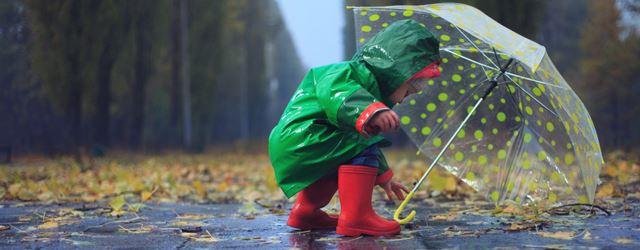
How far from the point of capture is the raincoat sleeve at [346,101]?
112 inches

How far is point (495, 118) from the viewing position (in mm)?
3943

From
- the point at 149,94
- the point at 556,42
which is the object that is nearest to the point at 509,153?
the point at 149,94

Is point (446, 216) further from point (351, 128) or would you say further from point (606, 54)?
point (606, 54)

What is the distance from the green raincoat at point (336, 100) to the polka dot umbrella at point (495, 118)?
35 cm

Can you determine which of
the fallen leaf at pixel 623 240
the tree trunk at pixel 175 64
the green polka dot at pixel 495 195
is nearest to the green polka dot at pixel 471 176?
the green polka dot at pixel 495 195

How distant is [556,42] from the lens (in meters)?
34.8

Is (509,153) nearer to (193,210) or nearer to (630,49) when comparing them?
(193,210)

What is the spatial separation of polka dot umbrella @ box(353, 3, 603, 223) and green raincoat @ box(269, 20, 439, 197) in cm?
35

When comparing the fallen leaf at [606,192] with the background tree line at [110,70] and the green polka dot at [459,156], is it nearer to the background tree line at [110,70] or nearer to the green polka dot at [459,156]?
the green polka dot at [459,156]

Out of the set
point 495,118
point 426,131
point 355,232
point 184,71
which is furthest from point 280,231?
point 184,71

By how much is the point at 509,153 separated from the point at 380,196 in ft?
6.65

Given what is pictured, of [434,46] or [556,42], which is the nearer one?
[434,46]

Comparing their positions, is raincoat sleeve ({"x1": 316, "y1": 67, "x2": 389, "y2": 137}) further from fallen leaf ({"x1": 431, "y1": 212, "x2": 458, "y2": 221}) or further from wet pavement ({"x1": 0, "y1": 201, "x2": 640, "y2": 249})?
fallen leaf ({"x1": 431, "y1": 212, "x2": 458, "y2": 221})

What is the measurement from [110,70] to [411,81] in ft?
62.1
